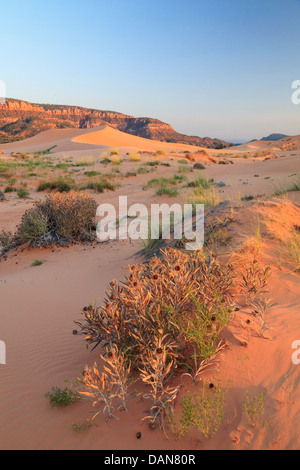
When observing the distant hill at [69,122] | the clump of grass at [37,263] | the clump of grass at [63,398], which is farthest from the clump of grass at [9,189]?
the distant hill at [69,122]

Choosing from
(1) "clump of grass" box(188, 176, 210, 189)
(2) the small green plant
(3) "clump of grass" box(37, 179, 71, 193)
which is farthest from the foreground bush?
(3) "clump of grass" box(37, 179, 71, 193)

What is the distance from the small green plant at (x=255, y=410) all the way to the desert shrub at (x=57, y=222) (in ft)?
21.7

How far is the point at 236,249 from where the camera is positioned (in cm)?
412

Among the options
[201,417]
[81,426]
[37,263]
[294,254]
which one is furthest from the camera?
[37,263]

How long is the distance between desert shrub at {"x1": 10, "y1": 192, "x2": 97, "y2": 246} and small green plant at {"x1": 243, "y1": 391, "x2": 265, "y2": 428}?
21.7 feet

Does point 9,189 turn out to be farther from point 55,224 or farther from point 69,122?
point 69,122

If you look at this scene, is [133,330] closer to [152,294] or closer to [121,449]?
[152,294]

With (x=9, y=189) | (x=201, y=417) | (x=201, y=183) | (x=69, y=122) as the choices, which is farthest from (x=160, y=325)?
(x=69, y=122)

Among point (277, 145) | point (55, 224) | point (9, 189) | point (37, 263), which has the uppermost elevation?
point (277, 145)

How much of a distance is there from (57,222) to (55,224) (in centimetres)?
26

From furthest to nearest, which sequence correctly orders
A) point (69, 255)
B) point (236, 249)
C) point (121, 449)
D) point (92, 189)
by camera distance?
point (92, 189)
point (69, 255)
point (236, 249)
point (121, 449)

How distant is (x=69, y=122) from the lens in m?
98.0
